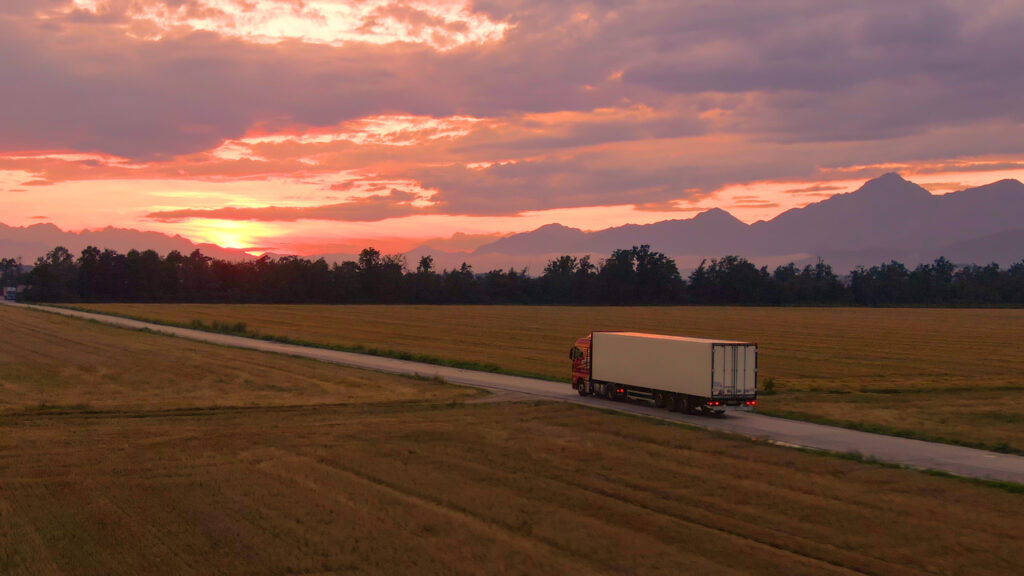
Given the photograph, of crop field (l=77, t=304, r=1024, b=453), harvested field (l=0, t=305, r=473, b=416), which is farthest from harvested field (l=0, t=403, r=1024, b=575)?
crop field (l=77, t=304, r=1024, b=453)

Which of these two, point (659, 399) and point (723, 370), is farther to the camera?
point (659, 399)

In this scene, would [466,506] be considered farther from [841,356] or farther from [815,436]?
[841,356]

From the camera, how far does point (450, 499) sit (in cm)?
1836

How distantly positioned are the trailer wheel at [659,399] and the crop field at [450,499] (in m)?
3.38

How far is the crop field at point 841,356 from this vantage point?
33000 millimetres

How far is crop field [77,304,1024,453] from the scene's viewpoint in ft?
108

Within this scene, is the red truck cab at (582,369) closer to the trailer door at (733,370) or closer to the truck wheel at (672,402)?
the truck wheel at (672,402)

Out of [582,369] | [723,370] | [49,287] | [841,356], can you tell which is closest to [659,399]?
[723,370]

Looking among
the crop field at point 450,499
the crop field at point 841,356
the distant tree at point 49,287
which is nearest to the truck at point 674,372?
the crop field at point 841,356

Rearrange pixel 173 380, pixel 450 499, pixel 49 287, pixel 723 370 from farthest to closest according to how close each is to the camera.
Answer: pixel 49 287, pixel 173 380, pixel 723 370, pixel 450 499

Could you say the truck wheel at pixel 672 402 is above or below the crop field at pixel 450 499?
above

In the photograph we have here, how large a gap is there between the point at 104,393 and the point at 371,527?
24.9 m

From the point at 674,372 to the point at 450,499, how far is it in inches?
663

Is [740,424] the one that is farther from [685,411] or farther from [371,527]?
[371,527]
